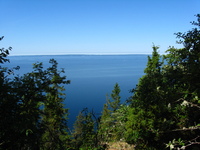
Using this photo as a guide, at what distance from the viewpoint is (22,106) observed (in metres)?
4.66

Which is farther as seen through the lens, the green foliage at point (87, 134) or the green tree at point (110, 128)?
the green tree at point (110, 128)

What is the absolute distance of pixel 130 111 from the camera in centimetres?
1059

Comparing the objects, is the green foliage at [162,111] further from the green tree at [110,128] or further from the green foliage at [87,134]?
the green foliage at [87,134]

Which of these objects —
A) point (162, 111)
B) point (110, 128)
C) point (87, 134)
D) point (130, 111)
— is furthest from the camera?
point (130, 111)

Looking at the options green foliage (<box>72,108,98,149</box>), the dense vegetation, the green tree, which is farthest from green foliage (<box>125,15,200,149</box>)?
green foliage (<box>72,108,98,149</box>)

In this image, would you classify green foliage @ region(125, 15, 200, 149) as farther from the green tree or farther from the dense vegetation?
the green tree

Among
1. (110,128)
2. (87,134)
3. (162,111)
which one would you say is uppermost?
(162,111)

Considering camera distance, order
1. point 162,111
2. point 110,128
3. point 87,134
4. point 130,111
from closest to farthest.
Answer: point 87,134 < point 110,128 < point 162,111 < point 130,111

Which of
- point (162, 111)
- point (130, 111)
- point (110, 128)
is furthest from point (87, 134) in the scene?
point (162, 111)

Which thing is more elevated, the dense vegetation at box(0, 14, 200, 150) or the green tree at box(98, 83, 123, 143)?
the dense vegetation at box(0, 14, 200, 150)

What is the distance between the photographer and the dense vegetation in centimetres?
426

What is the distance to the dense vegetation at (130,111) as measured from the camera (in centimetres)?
426

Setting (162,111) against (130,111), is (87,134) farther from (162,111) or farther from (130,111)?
(162,111)

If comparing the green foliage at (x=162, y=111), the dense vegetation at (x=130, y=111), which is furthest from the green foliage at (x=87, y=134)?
the green foliage at (x=162, y=111)
